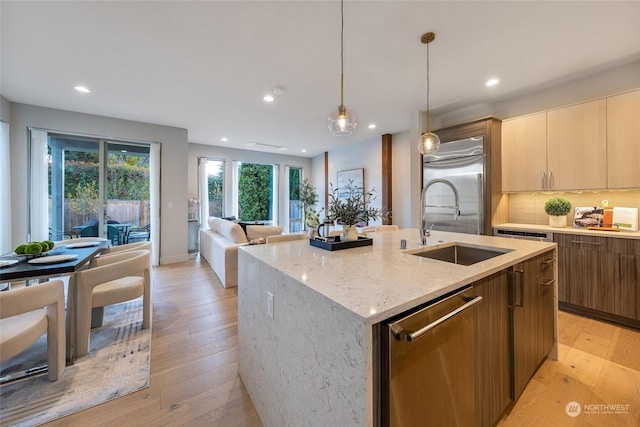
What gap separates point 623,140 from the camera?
2.59m

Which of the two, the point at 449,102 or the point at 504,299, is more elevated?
the point at 449,102

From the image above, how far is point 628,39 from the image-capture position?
90.5 inches

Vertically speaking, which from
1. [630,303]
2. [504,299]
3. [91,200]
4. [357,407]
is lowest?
[630,303]

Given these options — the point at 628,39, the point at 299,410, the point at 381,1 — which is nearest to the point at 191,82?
the point at 381,1

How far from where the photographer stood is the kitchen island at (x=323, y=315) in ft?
2.55

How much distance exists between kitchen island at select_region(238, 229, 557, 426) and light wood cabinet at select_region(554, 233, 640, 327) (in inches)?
62.5

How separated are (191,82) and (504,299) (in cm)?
381

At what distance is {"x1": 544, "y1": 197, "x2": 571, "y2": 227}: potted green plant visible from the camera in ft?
10.0

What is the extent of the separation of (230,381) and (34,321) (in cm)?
132

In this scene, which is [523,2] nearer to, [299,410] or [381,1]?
[381,1]

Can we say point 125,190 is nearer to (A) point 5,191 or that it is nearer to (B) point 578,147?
(A) point 5,191

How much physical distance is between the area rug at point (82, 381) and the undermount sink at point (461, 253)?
219 centimetres

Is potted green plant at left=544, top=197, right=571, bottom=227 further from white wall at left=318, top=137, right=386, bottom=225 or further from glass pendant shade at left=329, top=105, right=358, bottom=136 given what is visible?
white wall at left=318, top=137, right=386, bottom=225

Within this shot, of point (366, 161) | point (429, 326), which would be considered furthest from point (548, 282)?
point (366, 161)
